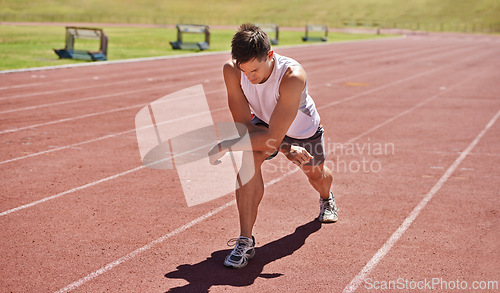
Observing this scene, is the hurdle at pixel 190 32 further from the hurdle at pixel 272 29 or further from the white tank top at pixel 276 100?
the white tank top at pixel 276 100

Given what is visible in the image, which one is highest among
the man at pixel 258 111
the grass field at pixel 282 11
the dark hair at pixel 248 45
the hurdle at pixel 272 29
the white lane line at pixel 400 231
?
the dark hair at pixel 248 45

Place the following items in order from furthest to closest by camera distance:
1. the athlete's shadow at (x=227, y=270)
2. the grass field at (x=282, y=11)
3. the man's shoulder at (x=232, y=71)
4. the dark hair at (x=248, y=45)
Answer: the grass field at (x=282, y=11)
the man's shoulder at (x=232, y=71)
the athlete's shadow at (x=227, y=270)
the dark hair at (x=248, y=45)

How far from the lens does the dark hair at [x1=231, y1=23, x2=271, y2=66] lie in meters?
4.03

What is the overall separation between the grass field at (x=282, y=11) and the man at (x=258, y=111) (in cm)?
10260

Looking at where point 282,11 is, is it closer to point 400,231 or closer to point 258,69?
point 400,231

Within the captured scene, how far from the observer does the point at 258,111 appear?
15.9 feet

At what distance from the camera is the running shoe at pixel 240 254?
4520 millimetres

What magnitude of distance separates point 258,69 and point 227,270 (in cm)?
157

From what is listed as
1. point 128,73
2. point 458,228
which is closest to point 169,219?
point 458,228

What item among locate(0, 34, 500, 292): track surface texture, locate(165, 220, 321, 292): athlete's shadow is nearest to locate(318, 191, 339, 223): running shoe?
locate(0, 34, 500, 292): track surface texture

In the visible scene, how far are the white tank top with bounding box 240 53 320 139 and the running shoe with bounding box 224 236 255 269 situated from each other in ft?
3.35

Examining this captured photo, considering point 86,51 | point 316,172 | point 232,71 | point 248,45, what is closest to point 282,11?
point 86,51

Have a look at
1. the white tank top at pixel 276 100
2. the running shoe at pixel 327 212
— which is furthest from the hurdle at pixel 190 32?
the white tank top at pixel 276 100

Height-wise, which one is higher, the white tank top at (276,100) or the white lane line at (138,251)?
the white tank top at (276,100)
